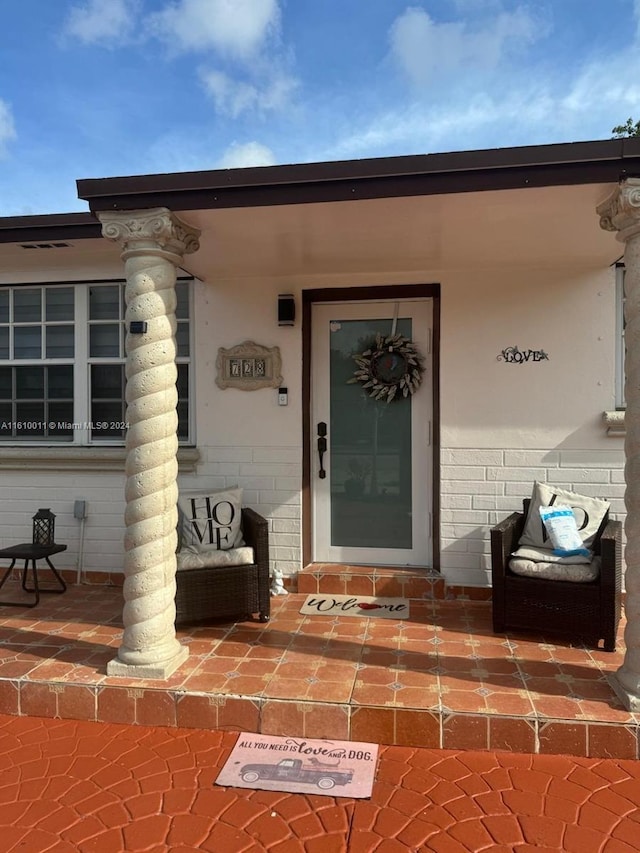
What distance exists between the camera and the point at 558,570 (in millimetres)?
3633

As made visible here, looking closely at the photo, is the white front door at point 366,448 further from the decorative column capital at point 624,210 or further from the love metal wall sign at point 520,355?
the decorative column capital at point 624,210

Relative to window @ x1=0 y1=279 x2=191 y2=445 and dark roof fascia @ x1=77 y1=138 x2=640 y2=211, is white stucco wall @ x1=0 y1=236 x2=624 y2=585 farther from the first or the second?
dark roof fascia @ x1=77 y1=138 x2=640 y2=211

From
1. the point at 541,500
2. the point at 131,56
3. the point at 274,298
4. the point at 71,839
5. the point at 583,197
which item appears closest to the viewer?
the point at 71,839

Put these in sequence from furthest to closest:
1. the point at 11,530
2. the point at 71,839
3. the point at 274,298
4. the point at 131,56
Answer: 1. the point at 131,56
2. the point at 11,530
3. the point at 274,298
4. the point at 71,839

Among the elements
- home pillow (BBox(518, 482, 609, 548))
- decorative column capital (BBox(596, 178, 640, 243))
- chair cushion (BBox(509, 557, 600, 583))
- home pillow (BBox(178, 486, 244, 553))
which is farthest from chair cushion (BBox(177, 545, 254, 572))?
decorative column capital (BBox(596, 178, 640, 243))

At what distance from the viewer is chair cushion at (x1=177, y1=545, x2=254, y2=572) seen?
3.90 metres

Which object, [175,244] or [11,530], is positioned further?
[11,530]

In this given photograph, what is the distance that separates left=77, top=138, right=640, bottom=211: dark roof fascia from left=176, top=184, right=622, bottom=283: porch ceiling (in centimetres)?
9

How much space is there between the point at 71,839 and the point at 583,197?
146 inches

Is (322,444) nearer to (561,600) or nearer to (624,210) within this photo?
(561,600)

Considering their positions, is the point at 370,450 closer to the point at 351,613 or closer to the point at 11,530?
the point at 351,613

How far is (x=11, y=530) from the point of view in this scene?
5.09m

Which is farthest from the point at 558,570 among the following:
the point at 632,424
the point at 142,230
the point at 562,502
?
the point at 142,230

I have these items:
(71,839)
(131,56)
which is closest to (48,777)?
(71,839)
